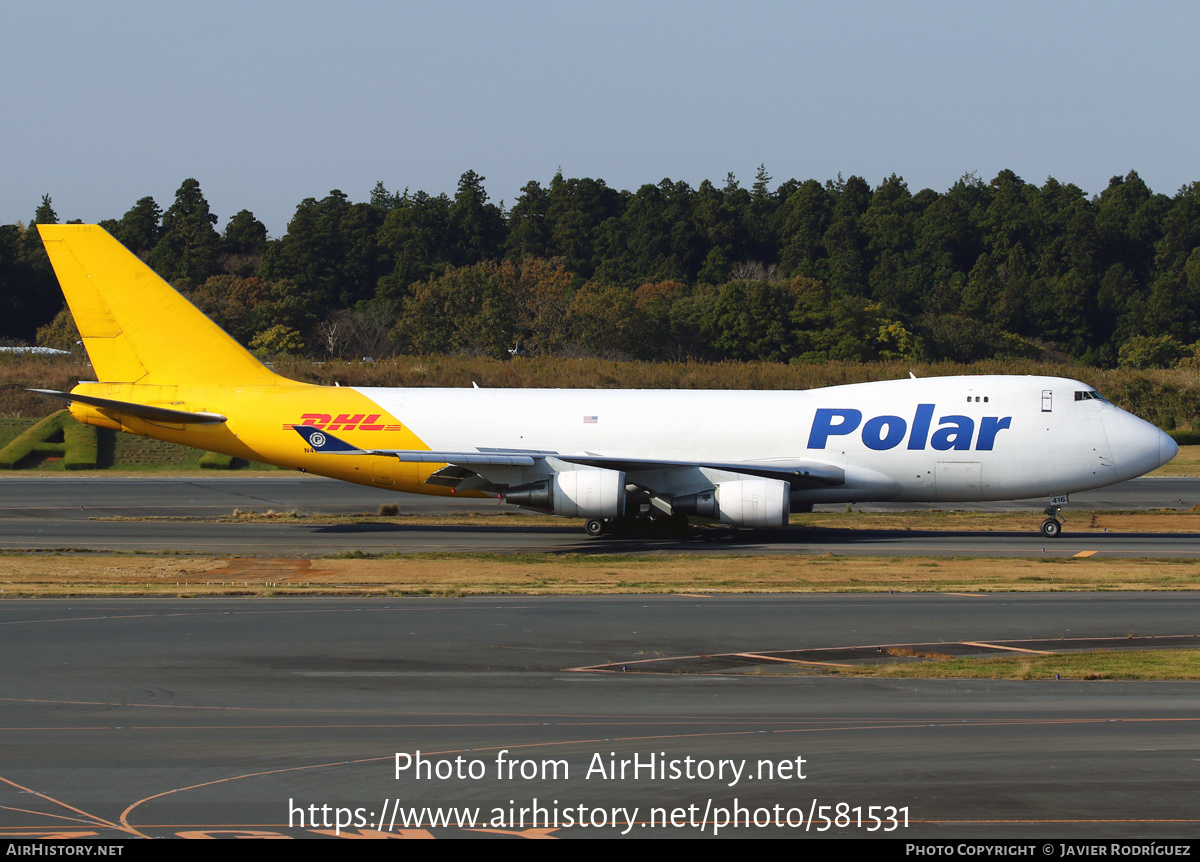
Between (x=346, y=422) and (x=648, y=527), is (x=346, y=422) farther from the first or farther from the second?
(x=648, y=527)

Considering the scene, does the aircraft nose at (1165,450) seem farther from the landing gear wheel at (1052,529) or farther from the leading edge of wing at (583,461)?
the leading edge of wing at (583,461)

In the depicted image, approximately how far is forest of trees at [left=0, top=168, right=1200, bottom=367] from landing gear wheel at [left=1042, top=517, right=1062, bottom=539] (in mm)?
55819

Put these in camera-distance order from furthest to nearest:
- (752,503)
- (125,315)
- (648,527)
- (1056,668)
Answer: (125,315), (648,527), (752,503), (1056,668)

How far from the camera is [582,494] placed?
97.7ft

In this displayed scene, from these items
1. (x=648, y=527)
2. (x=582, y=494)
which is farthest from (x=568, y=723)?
(x=648, y=527)

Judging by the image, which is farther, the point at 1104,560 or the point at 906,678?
the point at 1104,560

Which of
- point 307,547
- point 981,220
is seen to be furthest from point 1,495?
point 981,220

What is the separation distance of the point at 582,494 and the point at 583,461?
1087mm

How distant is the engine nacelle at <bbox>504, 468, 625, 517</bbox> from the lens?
29766mm

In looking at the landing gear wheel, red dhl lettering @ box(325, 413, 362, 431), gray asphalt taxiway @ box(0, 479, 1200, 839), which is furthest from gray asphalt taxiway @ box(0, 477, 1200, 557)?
gray asphalt taxiway @ box(0, 479, 1200, 839)

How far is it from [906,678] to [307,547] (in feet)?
60.9

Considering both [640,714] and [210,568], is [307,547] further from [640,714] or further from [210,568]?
[640,714]

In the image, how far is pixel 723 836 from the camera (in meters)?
8.96

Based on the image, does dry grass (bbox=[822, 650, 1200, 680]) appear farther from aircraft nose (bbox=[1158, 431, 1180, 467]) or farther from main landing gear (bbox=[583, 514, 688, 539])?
main landing gear (bbox=[583, 514, 688, 539])
